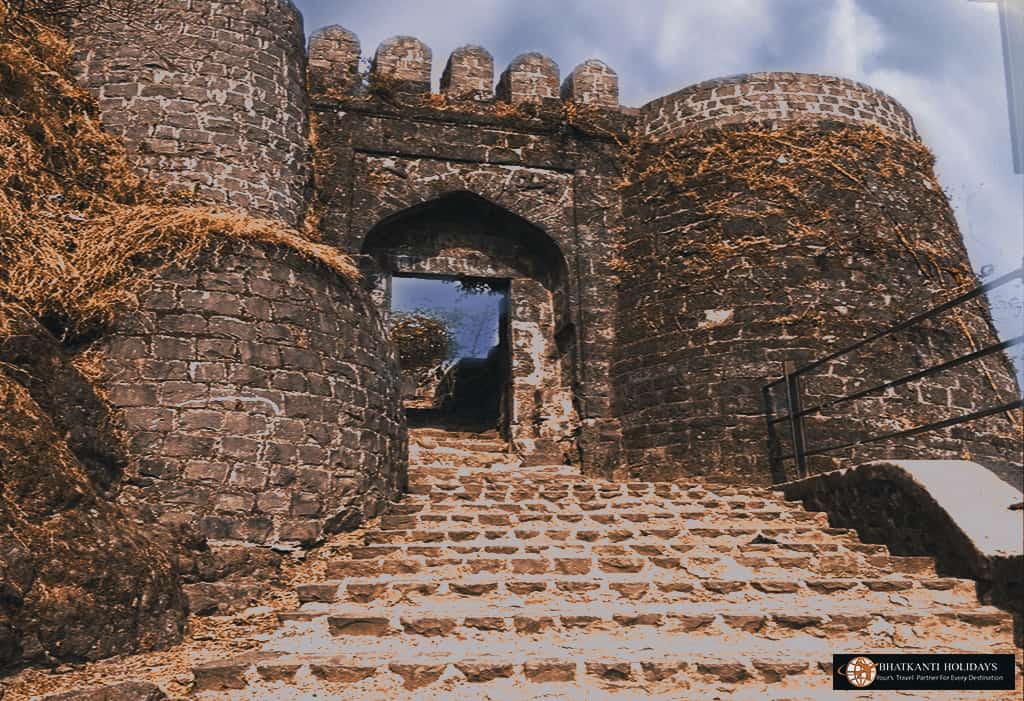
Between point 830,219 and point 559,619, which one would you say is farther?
point 830,219

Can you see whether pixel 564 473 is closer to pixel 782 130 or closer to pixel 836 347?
pixel 836 347

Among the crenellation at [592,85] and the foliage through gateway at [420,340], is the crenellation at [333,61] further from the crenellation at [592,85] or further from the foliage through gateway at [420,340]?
the foliage through gateway at [420,340]

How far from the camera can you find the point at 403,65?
388 inches

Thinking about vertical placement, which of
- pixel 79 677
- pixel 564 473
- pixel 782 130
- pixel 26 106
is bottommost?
pixel 79 677

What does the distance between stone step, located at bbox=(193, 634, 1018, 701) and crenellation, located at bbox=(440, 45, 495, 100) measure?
7.87m

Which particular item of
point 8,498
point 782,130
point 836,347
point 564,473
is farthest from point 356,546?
point 782,130

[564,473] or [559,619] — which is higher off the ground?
[564,473]

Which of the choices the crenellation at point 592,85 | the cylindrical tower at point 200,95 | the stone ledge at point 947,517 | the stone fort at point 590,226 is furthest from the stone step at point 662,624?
the crenellation at point 592,85

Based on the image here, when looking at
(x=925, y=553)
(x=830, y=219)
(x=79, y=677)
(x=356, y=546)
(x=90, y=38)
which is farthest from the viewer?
(x=830, y=219)

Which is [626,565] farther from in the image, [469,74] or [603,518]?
[469,74]

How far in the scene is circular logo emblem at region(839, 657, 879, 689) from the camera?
3.25 metres

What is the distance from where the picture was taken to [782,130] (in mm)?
9328

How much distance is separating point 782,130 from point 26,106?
24.5 feet

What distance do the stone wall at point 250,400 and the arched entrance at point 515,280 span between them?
12.0 feet
